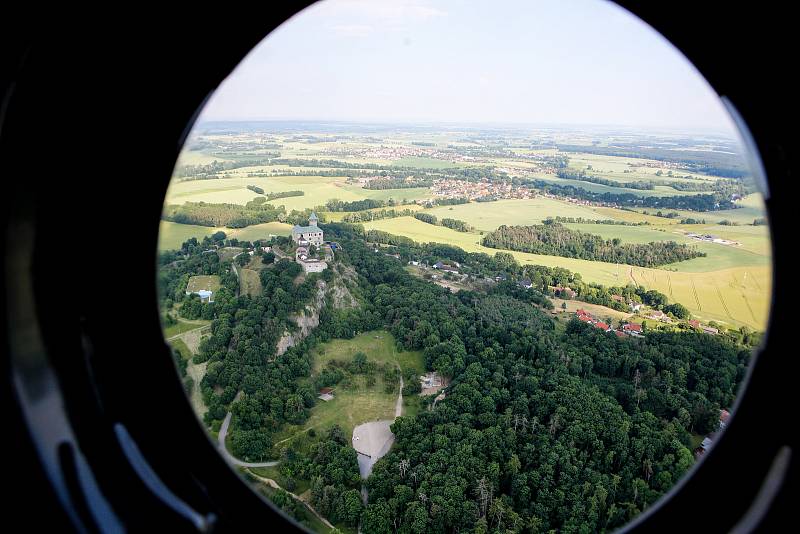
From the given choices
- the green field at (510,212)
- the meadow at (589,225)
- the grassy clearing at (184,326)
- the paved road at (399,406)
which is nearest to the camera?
the paved road at (399,406)

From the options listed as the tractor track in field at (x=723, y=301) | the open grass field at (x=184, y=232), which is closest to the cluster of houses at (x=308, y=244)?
the open grass field at (x=184, y=232)

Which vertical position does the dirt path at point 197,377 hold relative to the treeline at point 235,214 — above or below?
below

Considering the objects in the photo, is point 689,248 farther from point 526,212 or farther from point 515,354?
point 515,354

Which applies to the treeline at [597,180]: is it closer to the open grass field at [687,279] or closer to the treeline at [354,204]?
the open grass field at [687,279]

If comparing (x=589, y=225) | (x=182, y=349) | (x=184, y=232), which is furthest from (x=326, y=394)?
(x=589, y=225)

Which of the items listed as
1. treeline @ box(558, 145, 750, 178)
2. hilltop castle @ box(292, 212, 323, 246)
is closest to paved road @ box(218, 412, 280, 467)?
hilltop castle @ box(292, 212, 323, 246)

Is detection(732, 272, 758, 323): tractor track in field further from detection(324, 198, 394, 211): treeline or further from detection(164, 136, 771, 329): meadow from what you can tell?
detection(324, 198, 394, 211): treeline

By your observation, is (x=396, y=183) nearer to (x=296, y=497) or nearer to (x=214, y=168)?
(x=214, y=168)
